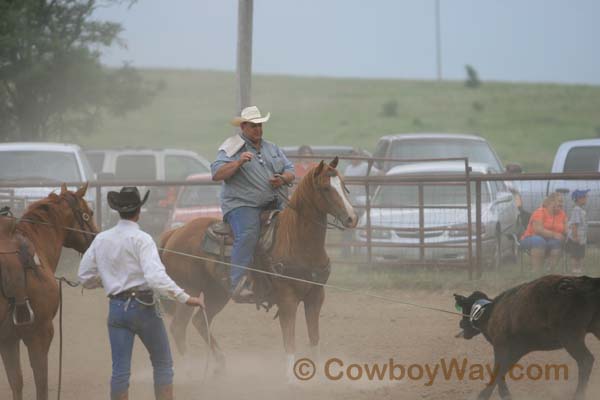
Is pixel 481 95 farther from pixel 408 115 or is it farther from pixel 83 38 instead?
pixel 83 38

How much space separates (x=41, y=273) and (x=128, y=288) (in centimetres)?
132

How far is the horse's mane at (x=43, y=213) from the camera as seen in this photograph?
7781 mm

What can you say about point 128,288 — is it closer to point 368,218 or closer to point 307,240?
point 307,240

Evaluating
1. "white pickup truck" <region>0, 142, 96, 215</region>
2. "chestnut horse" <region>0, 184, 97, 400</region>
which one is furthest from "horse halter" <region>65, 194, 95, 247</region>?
"white pickup truck" <region>0, 142, 96, 215</region>

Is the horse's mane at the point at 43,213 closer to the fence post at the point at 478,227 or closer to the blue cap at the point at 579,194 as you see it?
the fence post at the point at 478,227

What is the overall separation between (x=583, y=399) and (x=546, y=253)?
5126 millimetres

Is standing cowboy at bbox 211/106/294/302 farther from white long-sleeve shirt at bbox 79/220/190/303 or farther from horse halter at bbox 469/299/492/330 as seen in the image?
white long-sleeve shirt at bbox 79/220/190/303

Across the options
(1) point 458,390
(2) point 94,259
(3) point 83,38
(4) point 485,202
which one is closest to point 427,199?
(4) point 485,202

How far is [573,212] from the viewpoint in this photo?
1224 centimetres

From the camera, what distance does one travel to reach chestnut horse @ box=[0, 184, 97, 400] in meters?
7.30

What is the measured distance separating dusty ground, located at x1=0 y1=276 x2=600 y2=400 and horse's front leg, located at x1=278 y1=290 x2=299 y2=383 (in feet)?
0.60

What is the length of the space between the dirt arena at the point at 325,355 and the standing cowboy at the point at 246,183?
3.20 ft

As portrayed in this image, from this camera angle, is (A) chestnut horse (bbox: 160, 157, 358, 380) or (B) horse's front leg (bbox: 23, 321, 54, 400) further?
(A) chestnut horse (bbox: 160, 157, 358, 380)

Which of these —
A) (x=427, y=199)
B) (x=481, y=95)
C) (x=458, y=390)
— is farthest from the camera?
(x=481, y=95)
